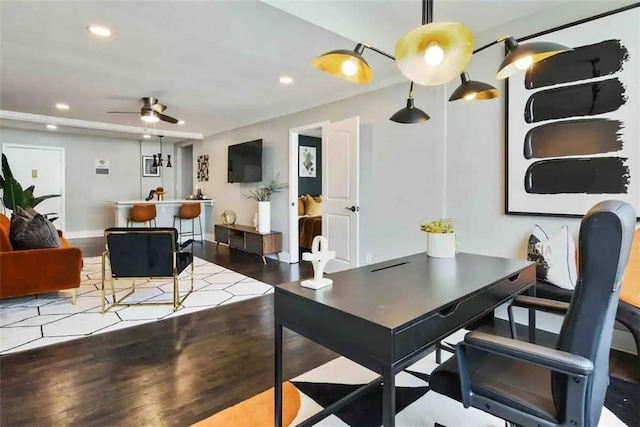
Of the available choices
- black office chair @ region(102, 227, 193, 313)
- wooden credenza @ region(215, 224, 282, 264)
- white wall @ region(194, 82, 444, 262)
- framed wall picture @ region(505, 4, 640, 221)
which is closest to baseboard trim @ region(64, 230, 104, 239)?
wooden credenza @ region(215, 224, 282, 264)

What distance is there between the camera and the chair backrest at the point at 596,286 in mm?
924

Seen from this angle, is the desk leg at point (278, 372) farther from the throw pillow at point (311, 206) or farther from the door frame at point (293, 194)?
the throw pillow at point (311, 206)

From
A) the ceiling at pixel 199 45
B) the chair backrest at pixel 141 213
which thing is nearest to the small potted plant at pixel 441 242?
the ceiling at pixel 199 45

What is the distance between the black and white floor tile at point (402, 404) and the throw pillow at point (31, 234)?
297 centimetres

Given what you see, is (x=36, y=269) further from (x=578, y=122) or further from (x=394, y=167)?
(x=578, y=122)

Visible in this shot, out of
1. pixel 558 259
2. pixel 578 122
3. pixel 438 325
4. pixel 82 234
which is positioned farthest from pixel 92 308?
pixel 82 234

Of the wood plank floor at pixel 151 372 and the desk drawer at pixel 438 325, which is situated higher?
the desk drawer at pixel 438 325

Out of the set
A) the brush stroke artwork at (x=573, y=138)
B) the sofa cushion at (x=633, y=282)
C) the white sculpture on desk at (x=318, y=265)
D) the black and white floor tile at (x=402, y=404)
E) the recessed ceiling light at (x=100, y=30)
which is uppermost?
the recessed ceiling light at (x=100, y=30)

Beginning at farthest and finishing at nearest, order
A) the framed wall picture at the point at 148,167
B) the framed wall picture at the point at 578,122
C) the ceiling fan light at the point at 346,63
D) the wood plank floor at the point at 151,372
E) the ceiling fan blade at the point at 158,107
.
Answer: the framed wall picture at the point at 148,167 → the ceiling fan blade at the point at 158,107 → the framed wall picture at the point at 578,122 → the wood plank floor at the point at 151,372 → the ceiling fan light at the point at 346,63

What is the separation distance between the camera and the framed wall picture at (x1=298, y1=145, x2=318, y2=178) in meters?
7.27

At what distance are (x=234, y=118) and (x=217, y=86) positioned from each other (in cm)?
189

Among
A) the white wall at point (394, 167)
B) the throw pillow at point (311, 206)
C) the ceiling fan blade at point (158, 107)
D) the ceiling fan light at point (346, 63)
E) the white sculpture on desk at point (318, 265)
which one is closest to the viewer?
the white sculpture on desk at point (318, 265)

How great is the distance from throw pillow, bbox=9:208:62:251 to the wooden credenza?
2.68 m

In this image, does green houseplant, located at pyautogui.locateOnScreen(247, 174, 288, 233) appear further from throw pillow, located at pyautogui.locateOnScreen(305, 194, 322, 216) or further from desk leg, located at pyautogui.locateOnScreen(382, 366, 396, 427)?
desk leg, located at pyautogui.locateOnScreen(382, 366, 396, 427)
